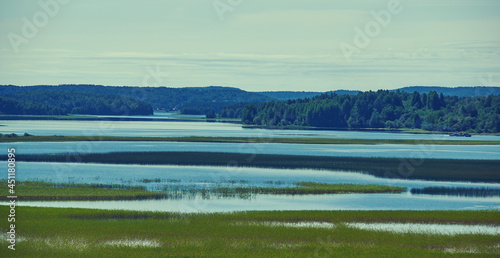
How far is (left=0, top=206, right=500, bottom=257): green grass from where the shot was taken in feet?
113

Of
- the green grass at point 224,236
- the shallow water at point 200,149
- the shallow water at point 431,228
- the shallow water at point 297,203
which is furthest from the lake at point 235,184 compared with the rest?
the shallow water at point 200,149

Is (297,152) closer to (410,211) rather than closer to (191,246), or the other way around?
(410,211)

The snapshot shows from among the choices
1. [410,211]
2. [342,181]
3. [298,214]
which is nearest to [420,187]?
[342,181]

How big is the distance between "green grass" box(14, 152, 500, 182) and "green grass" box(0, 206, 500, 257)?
2845cm

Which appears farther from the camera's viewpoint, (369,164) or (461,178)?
(369,164)

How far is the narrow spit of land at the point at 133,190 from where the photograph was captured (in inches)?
2042

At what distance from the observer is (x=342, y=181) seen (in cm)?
6619

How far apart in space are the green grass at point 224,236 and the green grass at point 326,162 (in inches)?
1120

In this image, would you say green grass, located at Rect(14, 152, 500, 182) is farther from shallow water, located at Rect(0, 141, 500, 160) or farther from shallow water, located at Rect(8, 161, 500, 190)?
shallow water, located at Rect(0, 141, 500, 160)

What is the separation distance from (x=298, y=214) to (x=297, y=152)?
5852 cm

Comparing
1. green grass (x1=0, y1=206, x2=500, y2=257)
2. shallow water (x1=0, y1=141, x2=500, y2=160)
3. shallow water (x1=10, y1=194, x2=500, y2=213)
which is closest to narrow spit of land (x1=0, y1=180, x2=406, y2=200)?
shallow water (x1=10, y1=194, x2=500, y2=213)

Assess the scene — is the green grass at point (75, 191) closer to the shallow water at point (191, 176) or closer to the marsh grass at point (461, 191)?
the shallow water at point (191, 176)

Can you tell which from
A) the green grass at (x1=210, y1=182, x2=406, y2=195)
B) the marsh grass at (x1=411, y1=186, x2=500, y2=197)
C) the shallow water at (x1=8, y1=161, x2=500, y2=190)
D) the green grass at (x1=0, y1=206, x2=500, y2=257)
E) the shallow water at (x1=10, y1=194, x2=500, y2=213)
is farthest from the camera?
the shallow water at (x1=8, y1=161, x2=500, y2=190)

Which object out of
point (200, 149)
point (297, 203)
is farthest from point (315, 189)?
point (200, 149)
